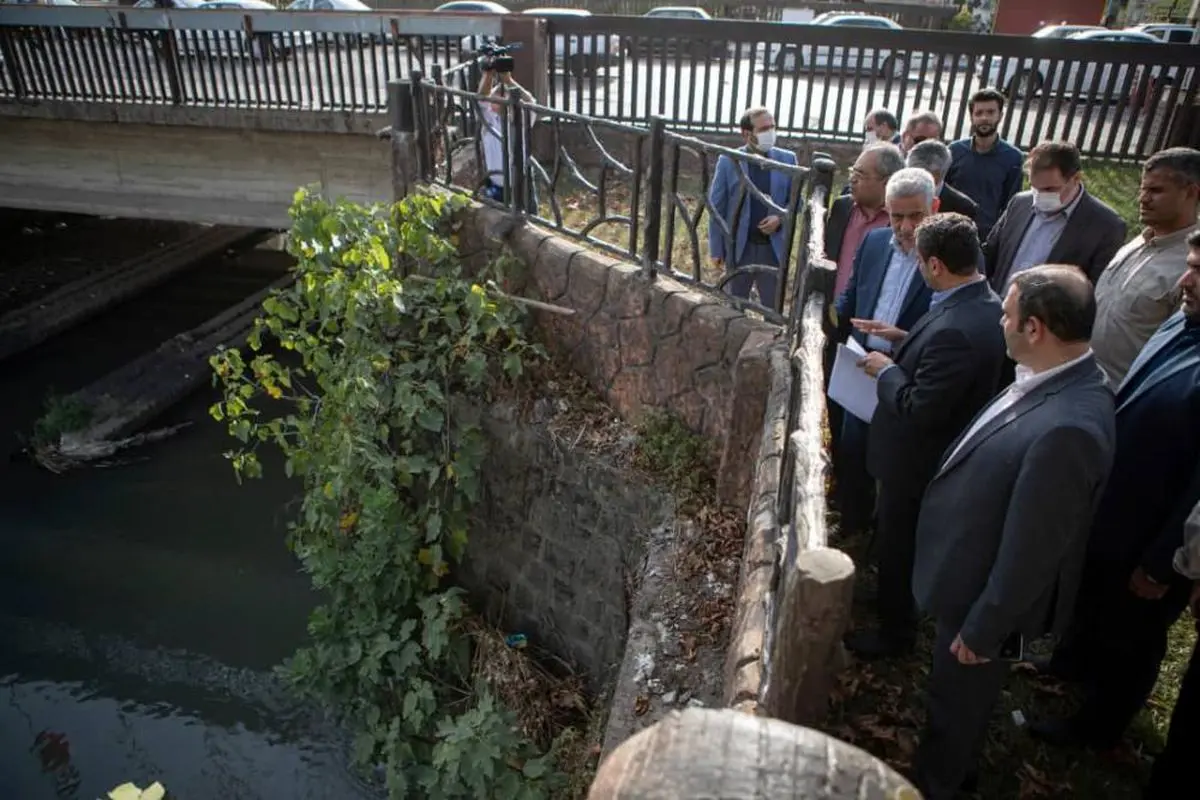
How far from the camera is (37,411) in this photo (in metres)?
10.0

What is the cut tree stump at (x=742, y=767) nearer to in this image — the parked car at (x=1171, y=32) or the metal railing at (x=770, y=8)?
the parked car at (x=1171, y=32)

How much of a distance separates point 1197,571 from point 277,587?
7.21 metres

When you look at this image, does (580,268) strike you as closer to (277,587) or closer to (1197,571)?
(1197,571)

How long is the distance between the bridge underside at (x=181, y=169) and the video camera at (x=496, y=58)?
1.56m

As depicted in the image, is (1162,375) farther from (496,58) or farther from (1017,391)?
(496,58)

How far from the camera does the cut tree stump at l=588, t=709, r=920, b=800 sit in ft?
2.87

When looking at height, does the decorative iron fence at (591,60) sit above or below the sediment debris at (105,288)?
above

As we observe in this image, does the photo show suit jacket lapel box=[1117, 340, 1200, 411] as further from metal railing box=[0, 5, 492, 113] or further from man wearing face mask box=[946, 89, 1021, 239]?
metal railing box=[0, 5, 492, 113]

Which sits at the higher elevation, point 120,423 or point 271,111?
point 271,111

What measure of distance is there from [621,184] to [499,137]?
2.96m

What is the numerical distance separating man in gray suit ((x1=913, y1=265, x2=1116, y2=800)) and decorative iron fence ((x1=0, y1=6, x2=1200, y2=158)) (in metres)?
6.35

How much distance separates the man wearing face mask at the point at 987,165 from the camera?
4672mm

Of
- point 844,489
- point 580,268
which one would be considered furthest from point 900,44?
point 844,489

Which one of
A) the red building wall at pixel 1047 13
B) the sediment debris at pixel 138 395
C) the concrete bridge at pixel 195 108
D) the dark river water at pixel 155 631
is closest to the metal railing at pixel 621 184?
the concrete bridge at pixel 195 108
